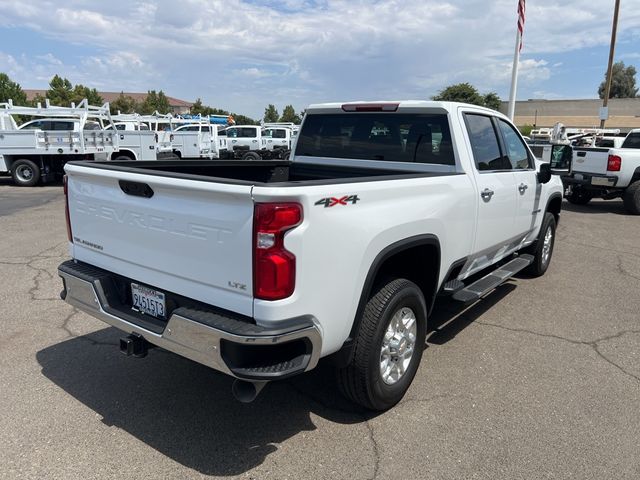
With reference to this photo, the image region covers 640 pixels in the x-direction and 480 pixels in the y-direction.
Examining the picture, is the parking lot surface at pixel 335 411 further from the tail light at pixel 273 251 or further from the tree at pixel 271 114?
the tree at pixel 271 114

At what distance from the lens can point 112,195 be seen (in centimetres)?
303

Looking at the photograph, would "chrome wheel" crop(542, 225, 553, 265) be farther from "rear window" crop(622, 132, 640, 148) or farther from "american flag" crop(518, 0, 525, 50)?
"american flag" crop(518, 0, 525, 50)

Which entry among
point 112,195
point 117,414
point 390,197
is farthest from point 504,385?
point 112,195

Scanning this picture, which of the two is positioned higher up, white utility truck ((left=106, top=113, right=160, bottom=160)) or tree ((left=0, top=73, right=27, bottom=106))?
tree ((left=0, top=73, right=27, bottom=106))

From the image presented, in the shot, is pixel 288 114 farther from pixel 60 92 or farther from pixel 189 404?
pixel 189 404

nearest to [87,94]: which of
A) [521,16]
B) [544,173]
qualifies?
[521,16]

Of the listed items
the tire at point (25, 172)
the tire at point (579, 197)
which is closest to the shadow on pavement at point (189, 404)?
the tire at point (579, 197)

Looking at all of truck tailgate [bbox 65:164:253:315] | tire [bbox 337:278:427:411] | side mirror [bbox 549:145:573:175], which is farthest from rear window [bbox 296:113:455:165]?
side mirror [bbox 549:145:573:175]

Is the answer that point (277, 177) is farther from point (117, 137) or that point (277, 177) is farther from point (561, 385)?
point (117, 137)

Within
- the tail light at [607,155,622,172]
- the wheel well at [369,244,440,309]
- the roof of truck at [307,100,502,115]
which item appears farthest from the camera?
the tail light at [607,155,622,172]

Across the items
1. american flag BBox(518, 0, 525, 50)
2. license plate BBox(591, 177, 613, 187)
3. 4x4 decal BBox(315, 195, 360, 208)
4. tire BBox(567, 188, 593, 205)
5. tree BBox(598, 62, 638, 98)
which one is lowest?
tire BBox(567, 188, 593, 205)

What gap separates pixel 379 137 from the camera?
438 cm

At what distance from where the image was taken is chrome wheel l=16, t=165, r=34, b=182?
49.8 ft

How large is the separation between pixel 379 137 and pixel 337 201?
1999mm
